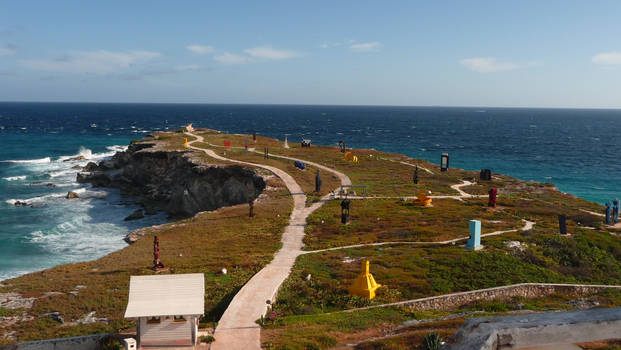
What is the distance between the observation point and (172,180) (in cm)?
6744

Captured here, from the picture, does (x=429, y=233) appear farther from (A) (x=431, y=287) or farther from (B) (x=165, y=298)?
(B) (x=165, y=298)

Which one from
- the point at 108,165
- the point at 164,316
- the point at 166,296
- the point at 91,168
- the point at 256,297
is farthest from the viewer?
the point at 91,168

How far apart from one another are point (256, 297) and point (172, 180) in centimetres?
4761

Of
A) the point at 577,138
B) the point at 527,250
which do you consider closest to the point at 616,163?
the point at 577,138

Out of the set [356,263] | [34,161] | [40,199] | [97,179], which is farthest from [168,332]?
[34,161]

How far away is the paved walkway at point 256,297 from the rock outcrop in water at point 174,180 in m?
17.5

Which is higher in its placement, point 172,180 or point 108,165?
point 108,165

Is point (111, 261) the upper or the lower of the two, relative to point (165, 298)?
lower

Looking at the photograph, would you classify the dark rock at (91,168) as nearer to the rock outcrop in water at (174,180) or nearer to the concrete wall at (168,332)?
the rock outcrop in water at (174,180)

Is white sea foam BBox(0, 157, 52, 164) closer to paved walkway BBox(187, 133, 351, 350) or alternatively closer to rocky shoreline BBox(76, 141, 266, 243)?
rocky shoreline BBox(76, 141, 266, 243)

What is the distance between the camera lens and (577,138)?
161 metres

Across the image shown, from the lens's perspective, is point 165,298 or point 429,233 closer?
point 165,298

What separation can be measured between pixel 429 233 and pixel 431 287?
10078 millimetres

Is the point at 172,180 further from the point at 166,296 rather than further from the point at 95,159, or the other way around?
the point at 166,296
